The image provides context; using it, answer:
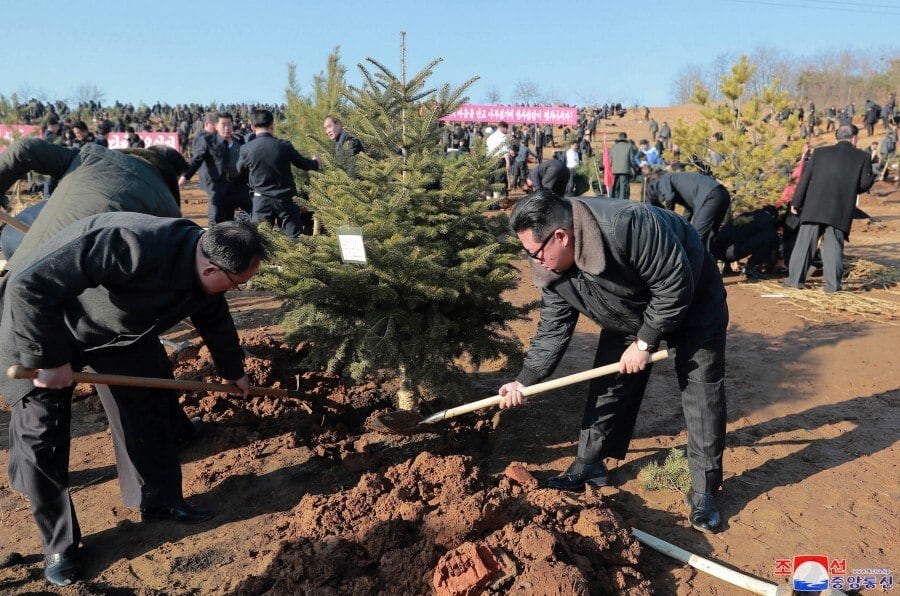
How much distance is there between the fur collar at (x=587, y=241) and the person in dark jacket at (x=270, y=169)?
5080mm

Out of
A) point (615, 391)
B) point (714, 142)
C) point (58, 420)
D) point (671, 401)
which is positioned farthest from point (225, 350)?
point (714, 142)

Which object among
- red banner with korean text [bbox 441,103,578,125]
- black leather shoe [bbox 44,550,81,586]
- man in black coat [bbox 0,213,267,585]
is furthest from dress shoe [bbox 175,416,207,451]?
red banner with korean text [bbox 441,103,578,125]

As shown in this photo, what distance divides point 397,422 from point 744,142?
8.65 m

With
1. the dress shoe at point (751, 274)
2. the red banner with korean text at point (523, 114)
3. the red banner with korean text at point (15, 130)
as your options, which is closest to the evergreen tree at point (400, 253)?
the dress shoe at point (751, 274)

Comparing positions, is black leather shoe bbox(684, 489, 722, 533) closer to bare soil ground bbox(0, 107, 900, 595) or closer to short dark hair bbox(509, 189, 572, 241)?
bare soil ground bbox(0, 107, 900, 595)

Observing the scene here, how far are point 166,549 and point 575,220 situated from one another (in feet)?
8.96

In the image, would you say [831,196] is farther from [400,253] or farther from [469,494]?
[469,494]

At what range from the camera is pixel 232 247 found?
2924 millimetres

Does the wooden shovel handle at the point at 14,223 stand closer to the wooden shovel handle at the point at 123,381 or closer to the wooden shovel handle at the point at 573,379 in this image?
the wooden shovel handle at the point at 123,381

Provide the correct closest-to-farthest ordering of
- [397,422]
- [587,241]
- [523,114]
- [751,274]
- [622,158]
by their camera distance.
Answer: [587,241] < [397,422] < [751,274] < [622,158] < [523,114]

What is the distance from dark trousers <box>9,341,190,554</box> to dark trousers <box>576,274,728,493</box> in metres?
2.47


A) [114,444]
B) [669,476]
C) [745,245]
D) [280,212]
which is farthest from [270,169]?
[745,245]

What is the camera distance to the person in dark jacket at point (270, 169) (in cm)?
762

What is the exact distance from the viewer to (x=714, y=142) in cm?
1057
